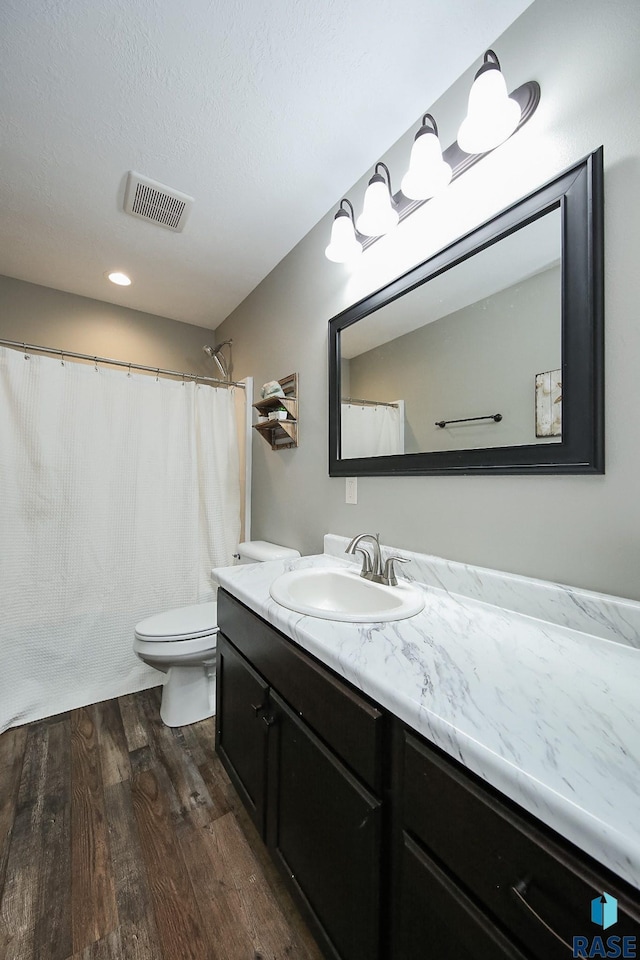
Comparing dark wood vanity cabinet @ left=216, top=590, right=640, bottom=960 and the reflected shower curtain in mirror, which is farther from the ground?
the reflected shower curtain in mirror

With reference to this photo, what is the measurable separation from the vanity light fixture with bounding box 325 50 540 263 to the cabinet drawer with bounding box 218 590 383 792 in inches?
53.3

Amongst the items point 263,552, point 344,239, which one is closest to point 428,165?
point 344,239

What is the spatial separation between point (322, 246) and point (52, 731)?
256 cm

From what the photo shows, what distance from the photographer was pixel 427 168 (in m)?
1.08

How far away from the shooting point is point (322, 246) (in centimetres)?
175

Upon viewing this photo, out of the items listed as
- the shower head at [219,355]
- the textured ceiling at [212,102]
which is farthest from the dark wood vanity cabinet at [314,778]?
the shower head at [219,355]

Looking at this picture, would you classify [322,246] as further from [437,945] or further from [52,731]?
[52,731]

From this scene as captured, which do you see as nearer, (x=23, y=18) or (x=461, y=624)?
(x=461, y=624)

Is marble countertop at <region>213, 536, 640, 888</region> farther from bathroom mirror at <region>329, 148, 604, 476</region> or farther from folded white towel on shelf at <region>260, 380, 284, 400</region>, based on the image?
folded white towel on shelf at <region>260, 380, 284, 400</region>

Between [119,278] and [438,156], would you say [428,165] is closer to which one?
[438,156]

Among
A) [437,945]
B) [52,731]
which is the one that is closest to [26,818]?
[52,731]

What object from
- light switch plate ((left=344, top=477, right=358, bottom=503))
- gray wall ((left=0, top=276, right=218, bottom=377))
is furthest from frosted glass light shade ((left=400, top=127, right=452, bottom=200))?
gray wall ((left=0, top=276, right=218, bottom=377))

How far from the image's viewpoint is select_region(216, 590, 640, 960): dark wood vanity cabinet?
437 mm

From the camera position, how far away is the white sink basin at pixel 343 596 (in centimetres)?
95
